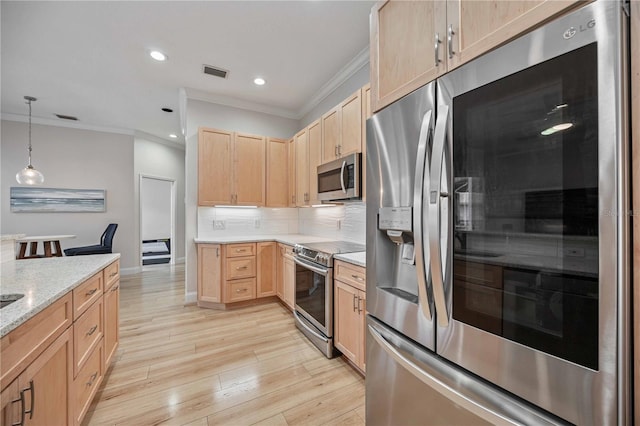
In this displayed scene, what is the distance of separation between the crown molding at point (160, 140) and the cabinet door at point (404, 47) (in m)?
5.96

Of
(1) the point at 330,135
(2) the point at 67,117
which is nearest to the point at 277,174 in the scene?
(1) the point at 330,135

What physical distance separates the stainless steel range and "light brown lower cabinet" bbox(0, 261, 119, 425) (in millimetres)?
1599

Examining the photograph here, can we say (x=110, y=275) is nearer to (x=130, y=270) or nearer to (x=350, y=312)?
(x=350, y=312)

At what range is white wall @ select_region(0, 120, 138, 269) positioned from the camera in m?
4.71

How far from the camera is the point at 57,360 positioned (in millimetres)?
1209

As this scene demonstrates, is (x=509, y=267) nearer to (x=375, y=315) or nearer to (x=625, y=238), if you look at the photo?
(x=625, y=238)

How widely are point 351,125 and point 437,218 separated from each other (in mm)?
1826

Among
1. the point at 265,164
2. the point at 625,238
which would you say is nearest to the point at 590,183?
the point at 625,238

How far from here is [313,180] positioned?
326cm

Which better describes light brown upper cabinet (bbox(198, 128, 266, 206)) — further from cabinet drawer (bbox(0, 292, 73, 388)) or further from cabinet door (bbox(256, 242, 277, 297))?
cabinet drawer (bbox(0, 292, 73, 388))

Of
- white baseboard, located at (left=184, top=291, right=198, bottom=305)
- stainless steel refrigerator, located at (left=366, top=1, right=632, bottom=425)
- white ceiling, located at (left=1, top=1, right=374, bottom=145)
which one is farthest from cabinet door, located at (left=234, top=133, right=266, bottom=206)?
stainless steel refrigerator, located at (left=366, top=1, right=632, bottom=425)

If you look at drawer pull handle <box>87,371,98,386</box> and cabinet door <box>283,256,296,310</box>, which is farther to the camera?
cabinet door <box>283,256,296,310</box>

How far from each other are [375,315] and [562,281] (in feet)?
2.56

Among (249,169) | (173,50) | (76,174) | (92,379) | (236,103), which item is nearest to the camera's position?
(92,379)
